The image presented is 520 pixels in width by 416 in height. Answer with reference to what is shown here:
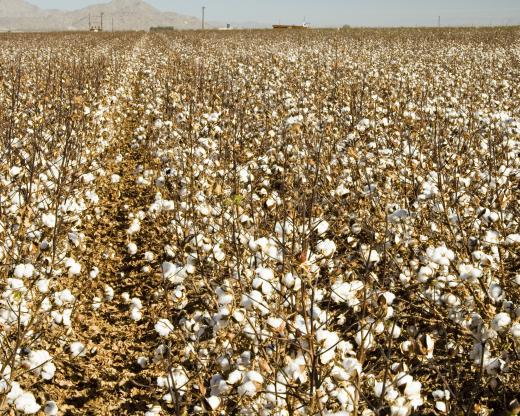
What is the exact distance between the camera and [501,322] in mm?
2826

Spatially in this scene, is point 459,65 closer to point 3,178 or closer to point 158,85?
point 158,85

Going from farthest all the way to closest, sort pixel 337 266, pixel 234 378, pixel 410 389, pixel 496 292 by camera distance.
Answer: pixel 337 266 → pixel 496 292 → pixel 234 378 → pixel 410 389

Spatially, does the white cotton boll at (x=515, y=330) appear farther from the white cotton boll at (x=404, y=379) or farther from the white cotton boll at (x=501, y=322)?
the white cotton boll at (x=404, y=379)

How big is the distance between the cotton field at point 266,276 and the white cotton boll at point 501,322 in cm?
1

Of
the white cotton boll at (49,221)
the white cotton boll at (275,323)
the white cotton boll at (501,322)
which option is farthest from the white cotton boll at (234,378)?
the white cotton boll at (49,221)

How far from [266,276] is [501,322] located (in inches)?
52.2

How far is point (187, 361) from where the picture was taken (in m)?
4.10

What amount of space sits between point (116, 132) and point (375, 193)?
6868 millimetres

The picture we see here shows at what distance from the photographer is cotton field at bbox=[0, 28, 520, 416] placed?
111 inches

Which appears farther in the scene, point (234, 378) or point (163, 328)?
point (163, 328)

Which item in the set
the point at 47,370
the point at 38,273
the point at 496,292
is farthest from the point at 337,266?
the point at 38,273

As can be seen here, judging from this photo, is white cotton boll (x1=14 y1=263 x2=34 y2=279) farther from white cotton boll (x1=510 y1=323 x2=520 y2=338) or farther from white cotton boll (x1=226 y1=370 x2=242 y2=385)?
white cotton boll (x1=510 y1=323 x2=520 y2=338)

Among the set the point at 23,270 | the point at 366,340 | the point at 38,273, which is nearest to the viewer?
the point at 366,340

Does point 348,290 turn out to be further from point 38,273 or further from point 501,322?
point 38,273
